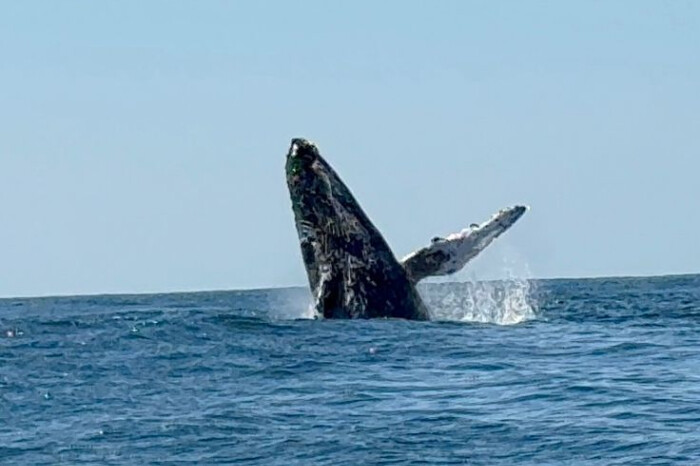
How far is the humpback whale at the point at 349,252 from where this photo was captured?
60.9 ft

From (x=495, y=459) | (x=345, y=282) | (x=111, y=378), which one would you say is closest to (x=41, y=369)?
(x=111, y=378)

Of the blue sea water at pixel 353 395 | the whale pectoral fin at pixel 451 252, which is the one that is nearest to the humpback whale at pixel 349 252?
the whale pectoral fin at pixel 451 252

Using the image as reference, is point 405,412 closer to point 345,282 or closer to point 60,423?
point 60,423

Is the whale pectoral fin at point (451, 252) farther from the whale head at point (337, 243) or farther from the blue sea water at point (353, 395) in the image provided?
the blue sea water at point (353, 395)

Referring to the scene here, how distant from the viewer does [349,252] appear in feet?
61.1

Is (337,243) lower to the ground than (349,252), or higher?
higher

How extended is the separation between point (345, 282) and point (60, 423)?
7.14 metres

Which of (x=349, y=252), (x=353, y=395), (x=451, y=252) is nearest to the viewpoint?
(x=353, y=395)

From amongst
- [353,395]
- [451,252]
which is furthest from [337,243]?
[353,395]

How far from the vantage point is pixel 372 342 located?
16.6 m

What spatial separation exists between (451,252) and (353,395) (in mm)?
6268

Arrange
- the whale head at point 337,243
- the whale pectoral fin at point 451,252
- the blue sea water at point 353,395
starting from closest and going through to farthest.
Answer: the blue sea water at point 353,395, the whale head at point 337,243, the whale pectoral fin at point 451,252

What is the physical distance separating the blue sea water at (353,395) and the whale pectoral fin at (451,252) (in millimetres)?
722

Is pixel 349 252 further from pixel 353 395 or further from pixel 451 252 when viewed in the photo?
pixel 353 395
